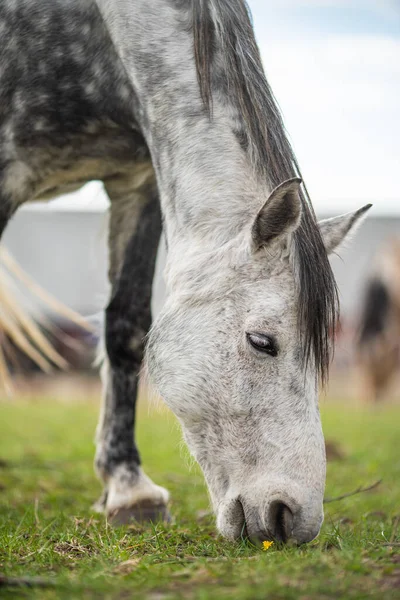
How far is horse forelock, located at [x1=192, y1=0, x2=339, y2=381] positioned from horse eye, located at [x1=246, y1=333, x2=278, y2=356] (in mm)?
111

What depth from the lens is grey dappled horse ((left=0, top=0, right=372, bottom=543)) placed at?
8.33ft

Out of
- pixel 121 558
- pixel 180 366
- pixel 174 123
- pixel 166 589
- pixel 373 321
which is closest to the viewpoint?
pixel 166 589

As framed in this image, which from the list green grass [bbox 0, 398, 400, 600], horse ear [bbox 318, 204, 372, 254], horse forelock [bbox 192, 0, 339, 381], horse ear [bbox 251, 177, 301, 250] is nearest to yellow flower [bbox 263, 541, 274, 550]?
green grass [bbox 0, 398, 400, 600]

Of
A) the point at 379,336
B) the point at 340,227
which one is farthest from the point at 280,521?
the point at 379,336

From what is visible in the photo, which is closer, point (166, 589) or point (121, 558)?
point (166, 589)

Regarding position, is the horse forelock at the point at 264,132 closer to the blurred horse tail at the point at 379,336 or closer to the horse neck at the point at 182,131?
the horse neck at the point at 182,131

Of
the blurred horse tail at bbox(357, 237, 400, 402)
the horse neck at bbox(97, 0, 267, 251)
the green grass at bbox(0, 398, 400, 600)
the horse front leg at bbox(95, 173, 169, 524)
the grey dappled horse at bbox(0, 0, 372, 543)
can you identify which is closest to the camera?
the green grass at bbox(0, 398, 400, 600)

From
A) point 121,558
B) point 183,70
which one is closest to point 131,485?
point 121,558

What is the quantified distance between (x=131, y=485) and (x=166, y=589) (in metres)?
1.73

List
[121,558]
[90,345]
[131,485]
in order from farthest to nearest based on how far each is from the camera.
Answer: [90,345], [131,485], [121,558]

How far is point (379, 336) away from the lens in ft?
39.4

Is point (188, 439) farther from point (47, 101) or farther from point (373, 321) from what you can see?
point (373, 321)

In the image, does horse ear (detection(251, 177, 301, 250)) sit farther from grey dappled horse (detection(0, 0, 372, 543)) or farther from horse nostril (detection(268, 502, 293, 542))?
horse nostril (detection(268, 502, 293, 542))

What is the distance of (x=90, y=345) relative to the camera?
14016 millimetres
